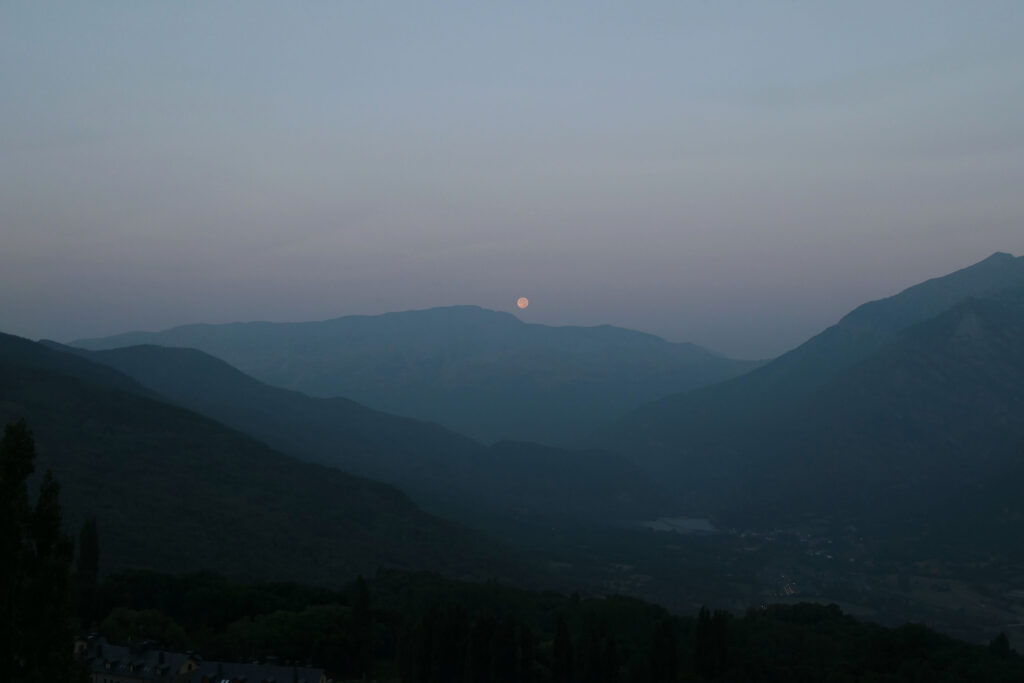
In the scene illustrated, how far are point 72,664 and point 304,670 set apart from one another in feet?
118

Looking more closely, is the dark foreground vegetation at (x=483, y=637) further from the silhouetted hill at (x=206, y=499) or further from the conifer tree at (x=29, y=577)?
the conifer tree at (x=29, y=577)

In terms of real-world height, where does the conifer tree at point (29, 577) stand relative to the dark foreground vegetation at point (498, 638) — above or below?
above

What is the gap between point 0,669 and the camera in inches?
819

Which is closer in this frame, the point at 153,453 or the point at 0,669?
the point at 0,669

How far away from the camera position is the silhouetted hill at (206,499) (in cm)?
11094

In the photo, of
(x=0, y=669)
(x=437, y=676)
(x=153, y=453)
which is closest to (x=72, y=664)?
(x=0, y=669)

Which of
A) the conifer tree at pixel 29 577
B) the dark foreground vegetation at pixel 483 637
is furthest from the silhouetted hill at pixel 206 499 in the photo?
the conifer tree at pixel 29 577

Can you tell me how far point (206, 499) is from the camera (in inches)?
4988

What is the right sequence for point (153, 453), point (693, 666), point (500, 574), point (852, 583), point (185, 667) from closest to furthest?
point (185, 667)
point (693, 666)
point (500, 574)
point (153, 453)
point (852, 583)

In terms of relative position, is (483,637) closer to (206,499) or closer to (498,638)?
(498,638)

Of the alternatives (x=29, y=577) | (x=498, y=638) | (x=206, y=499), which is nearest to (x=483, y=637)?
(x=498, y=638)

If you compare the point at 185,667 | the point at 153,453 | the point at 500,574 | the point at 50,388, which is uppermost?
the point at 50,388

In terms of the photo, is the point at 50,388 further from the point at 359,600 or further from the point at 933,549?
the point at 933,549

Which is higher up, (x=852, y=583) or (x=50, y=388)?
(x=50, y=388)
